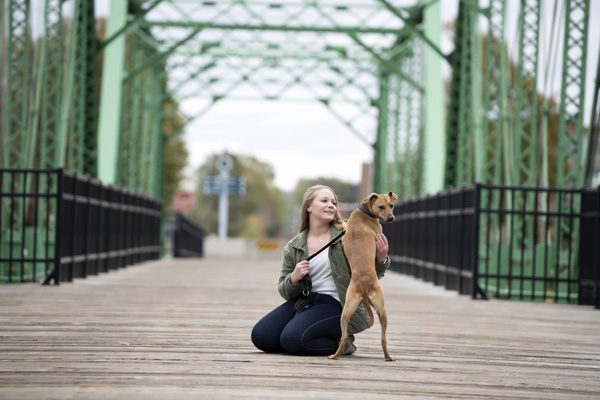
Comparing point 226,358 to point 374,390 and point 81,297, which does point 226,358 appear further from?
point 81,297

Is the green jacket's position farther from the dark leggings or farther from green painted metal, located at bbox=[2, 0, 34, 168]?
green painted metal, located at bbox=[2, 0, 34, 168]

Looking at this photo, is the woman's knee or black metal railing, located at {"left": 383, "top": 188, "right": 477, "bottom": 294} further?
black metal railing, located at {"left": 383, "top": 188, "right": 477, "bottom": 294}

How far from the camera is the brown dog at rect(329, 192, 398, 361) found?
5273 millimetres

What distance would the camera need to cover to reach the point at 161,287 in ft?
42.0

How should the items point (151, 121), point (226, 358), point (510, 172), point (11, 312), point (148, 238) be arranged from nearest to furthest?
1. point (226, 358)
2. point (11, 312)
3. point (510, 172)
4. point (148, 238)
5. point (151, 121)

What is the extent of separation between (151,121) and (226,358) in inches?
1101

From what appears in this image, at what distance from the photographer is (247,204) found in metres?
95.6

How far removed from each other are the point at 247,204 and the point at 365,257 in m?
90.4

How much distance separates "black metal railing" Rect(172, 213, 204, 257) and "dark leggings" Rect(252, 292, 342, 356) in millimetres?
23224

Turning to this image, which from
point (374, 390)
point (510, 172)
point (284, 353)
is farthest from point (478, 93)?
point (374, 390)

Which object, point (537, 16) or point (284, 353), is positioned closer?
point (284, 353)

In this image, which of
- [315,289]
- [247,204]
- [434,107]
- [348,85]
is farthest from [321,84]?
[247,204]

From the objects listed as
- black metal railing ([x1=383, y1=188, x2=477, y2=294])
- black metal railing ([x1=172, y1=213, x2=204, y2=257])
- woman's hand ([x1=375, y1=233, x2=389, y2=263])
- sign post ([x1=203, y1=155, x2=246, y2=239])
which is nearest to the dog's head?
woman's hand ([x1=375, y1=233, x2=389, y2=263])

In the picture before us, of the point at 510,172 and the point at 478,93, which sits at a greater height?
the point at 478,93
